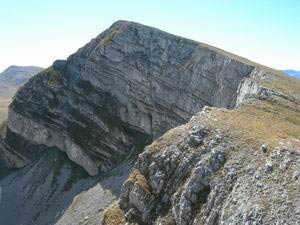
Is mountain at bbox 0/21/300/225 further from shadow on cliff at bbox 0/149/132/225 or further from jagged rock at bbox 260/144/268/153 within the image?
shadow on cliff at bbox 0/149/132/225

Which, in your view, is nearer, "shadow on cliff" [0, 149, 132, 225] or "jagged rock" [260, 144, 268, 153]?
"jagged rock" [260, 144, 268, 153]

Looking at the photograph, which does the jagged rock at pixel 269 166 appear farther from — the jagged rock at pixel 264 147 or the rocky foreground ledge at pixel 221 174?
the jagged rock at pixel 264 147

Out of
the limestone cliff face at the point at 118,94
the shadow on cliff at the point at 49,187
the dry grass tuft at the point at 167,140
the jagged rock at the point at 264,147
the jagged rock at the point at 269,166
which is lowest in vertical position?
the shadow on cliff at the point at 49,187

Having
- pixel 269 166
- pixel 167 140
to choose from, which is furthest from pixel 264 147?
pixel 167 140

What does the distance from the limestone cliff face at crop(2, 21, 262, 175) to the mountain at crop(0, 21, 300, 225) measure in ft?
0.92

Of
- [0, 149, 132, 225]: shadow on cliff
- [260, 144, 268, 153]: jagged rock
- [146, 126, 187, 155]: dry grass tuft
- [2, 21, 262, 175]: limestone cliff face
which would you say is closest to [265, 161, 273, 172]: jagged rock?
[260, 144, 268, 153]: jagged rock

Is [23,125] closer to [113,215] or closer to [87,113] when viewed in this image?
[87,113]

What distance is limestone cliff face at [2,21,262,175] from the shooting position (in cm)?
9038

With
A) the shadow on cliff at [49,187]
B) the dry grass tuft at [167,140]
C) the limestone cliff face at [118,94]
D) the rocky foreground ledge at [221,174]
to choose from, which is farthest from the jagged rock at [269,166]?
the shadow on cliff at [49,187]

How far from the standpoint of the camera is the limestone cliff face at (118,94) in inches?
3558

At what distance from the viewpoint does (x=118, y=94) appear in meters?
106

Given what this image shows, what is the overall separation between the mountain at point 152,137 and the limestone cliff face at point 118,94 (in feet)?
0.92

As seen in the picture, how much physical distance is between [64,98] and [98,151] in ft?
67.3

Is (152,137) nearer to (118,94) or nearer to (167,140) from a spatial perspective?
(118,94)
